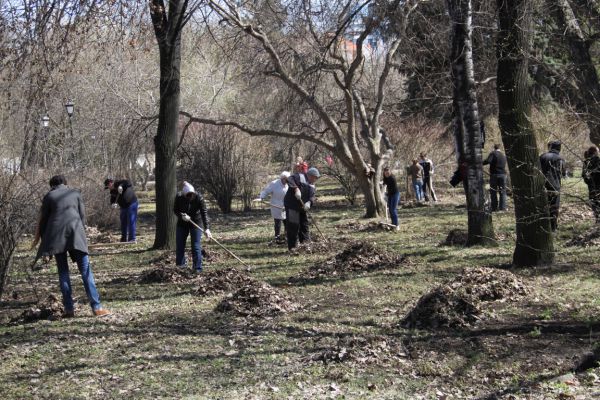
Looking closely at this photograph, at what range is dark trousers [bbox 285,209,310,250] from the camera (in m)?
15.1

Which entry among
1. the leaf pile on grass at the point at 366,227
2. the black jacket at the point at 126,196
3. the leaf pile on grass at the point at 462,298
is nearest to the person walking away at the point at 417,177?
the leaf pile on grass at the point at 366,227

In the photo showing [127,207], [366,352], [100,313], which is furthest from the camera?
[127,207]

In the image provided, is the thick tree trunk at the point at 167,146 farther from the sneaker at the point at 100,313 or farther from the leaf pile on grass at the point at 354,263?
the sneaker at the point at 100,313

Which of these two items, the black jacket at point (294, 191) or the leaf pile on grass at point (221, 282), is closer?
the leaf pile on grass at point (221, 282)

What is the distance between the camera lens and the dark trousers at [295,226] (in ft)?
49.5

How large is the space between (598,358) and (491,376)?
91 centimetres

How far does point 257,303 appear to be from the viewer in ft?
31.3

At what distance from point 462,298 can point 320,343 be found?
1.68 m

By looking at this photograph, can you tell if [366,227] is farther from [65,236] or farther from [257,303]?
[65,236]

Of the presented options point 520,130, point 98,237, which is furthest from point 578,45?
point 98,237

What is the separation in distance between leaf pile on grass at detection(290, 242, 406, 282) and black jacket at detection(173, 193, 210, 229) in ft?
6.44

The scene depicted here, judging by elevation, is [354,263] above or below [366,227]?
below

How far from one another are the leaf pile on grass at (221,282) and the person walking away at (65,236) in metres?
1.68

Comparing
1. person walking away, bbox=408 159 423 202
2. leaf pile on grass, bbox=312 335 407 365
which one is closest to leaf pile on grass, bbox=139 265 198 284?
leaf pile on grass, bbox=312 335 407 365
